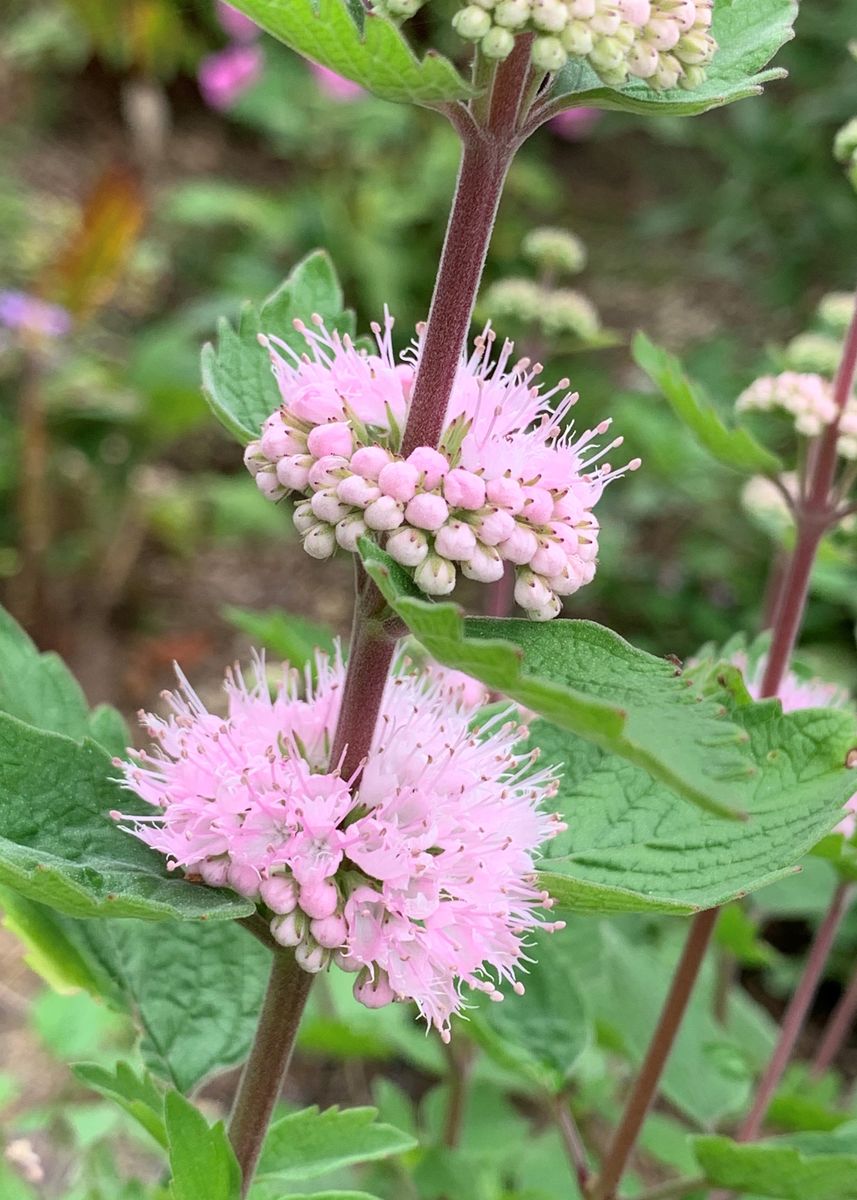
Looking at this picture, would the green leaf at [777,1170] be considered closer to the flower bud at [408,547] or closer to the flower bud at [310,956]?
the flower bud at [310,956]

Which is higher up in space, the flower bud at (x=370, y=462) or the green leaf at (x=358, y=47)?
the green leaf at (x=358, y=47)

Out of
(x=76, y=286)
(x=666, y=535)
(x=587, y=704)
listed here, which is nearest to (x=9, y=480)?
(x=76, y=286)

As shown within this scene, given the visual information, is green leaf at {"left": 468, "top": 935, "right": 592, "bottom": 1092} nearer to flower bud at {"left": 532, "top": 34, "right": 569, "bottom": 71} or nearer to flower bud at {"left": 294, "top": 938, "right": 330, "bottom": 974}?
flower bud at {"left": 294, "top": 938, "right": 330, "bottom": 974}

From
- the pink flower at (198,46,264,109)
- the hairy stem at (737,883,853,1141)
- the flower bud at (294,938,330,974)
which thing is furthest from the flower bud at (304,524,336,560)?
the pink flower at (198,46,264,109)

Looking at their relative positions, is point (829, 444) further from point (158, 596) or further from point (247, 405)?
point (158, 596)

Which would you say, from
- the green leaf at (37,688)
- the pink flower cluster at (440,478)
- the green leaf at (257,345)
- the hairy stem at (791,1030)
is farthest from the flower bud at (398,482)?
the hairy stem at (791,1030)

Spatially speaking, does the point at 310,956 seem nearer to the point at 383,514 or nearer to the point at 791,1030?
the point at 383,514
